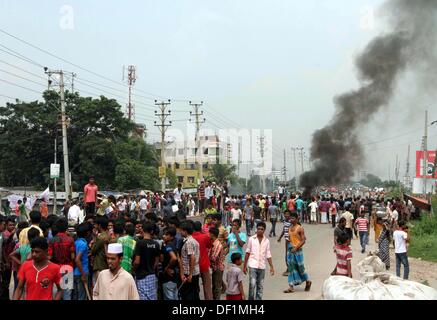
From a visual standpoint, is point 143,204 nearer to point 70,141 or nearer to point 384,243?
point 384,243

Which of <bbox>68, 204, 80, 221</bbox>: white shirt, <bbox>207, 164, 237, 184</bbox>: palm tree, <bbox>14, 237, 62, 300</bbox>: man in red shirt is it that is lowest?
<bbox>207, 164, 237, 184</bbox>: palm tree

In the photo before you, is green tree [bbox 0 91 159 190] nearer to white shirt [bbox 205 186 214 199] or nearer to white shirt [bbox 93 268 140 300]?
white shirt [bbox 205 186 214 199]

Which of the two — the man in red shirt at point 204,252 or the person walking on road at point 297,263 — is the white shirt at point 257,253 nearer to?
the man in red shirt at point 204,252

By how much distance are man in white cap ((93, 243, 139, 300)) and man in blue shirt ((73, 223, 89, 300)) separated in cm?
234

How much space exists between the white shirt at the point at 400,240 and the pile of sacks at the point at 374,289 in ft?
18.2

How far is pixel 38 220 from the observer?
8.56 metres

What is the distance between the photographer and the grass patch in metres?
18.4

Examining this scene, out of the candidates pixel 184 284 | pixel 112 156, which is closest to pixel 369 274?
pixel 184 284

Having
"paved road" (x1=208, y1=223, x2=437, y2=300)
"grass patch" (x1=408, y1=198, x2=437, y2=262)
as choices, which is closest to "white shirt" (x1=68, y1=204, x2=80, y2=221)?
"paved road" (x1=208, y1=223, x2=437, y2=300)

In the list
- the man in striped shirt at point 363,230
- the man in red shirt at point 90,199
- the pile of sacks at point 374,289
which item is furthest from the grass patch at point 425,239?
the pile of sacks at point 374,289

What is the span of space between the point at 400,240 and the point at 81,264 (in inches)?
295

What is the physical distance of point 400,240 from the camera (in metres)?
12.1

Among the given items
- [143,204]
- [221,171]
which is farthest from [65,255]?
→ [221,171]
